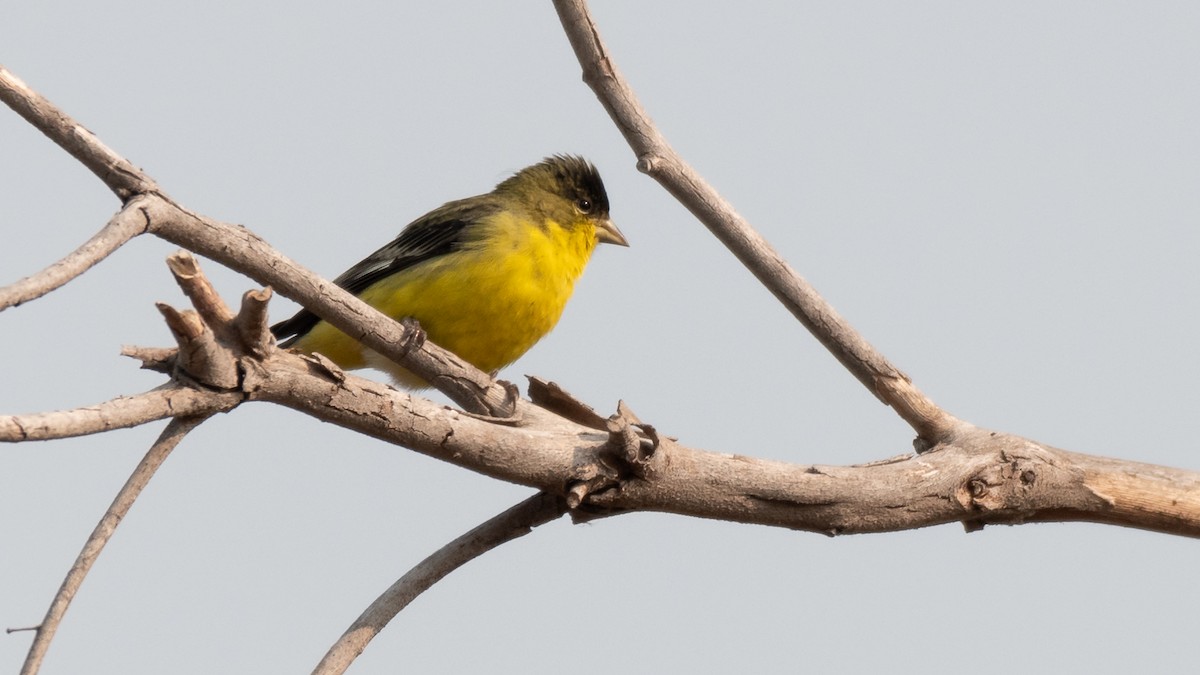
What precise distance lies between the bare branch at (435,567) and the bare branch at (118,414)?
945 mm

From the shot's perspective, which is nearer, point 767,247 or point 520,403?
point 520,403

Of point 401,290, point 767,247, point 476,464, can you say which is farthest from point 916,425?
point 401,290

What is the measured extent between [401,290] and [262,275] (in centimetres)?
279

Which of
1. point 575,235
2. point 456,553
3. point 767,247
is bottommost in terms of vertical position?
point 456,553

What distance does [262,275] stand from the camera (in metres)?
4.68

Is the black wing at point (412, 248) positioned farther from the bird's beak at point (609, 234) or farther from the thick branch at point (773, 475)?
the thick branch at point (773, 475)

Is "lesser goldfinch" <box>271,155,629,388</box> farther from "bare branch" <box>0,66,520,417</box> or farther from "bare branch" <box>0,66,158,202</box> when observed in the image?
"bare branch" <box>0,66,158,202</box>

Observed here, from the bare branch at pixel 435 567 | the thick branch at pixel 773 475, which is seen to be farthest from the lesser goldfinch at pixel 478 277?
the bare branch at pixel 435 567

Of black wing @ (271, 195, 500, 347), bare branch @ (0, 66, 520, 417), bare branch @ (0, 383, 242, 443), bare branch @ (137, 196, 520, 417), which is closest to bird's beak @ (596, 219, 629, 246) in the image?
black wing @ (271, 195, 500, 347)

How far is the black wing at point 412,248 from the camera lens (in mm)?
7668

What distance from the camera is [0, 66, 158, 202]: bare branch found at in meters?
4.14

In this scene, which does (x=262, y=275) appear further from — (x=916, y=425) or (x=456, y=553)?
(x=916, y=425)

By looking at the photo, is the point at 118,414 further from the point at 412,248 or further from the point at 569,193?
the point at 569,193

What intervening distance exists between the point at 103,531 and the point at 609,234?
519cm
